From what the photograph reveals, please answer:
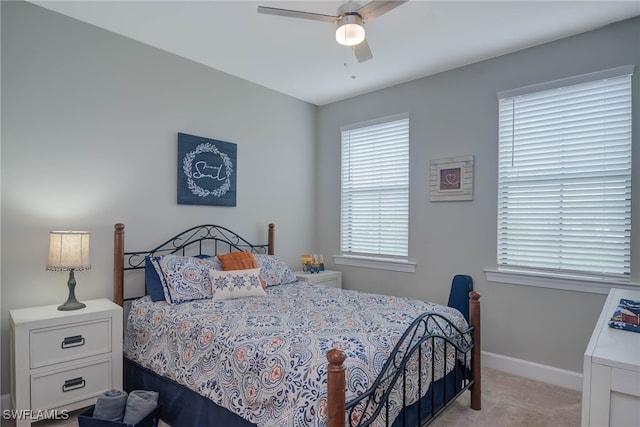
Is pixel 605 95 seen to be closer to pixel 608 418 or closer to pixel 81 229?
pixel 608 418

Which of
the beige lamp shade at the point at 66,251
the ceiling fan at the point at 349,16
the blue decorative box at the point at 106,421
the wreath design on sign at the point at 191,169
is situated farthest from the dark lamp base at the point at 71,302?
the ceiling fan at the point at 349,16

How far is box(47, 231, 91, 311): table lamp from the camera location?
2.34 meters

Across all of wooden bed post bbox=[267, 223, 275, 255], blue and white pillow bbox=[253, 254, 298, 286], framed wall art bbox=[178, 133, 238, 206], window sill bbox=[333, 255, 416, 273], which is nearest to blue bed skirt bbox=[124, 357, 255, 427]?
blue and white pillow bbox=[253, 254, 298, 286]

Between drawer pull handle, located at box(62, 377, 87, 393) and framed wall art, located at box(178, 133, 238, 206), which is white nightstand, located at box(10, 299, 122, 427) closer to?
drawer pull handle, located at box(62, 377, 87, 393)

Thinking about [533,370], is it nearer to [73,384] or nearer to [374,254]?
[374,254]

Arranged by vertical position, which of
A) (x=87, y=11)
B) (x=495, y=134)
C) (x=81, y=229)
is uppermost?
(x=87, y=11)

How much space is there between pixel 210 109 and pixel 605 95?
3380 mm

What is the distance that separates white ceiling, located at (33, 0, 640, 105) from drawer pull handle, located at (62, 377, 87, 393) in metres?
2.56

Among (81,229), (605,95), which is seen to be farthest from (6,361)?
(605,95)

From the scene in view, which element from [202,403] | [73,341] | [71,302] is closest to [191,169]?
[71,302]

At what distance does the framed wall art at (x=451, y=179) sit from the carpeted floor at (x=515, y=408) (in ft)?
5.35

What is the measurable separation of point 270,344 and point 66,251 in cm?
161

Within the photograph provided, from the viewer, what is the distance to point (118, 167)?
9.55 feet

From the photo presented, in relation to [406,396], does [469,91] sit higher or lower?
higher
